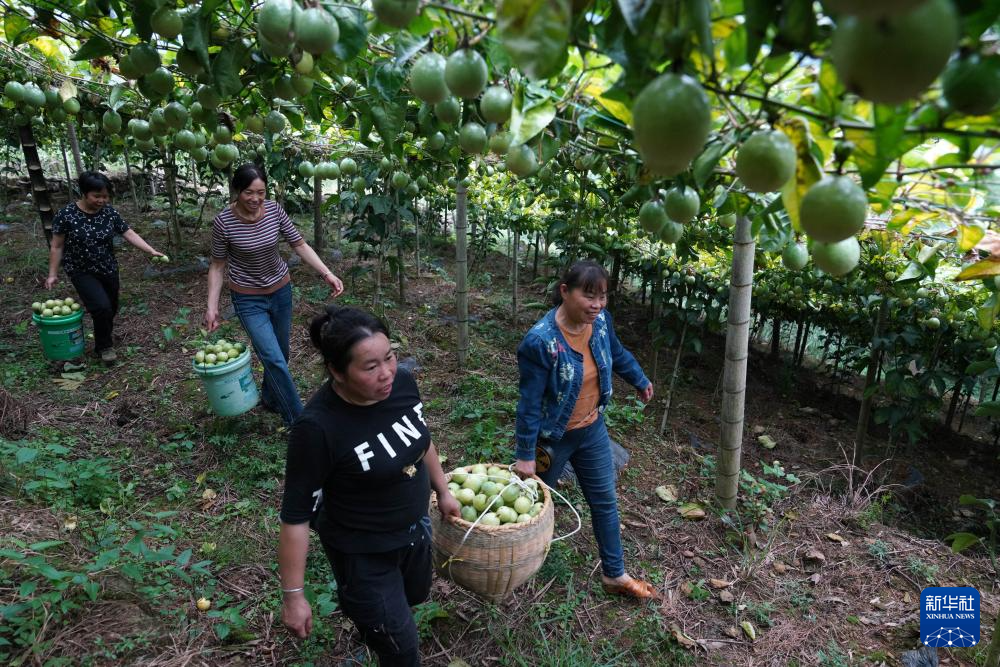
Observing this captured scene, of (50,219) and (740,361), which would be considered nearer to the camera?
(740,361)

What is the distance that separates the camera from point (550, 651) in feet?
7.64

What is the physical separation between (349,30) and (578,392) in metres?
1.62

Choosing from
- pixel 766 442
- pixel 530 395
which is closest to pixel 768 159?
pixel 530 395

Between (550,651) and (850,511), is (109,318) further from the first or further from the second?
(850,511)

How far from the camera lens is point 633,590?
2.65 meters

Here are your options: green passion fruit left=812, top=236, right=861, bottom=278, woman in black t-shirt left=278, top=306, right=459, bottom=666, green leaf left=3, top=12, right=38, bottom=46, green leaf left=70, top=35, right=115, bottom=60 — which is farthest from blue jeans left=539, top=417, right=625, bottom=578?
green leaf left=3, top=12, right=38, bottom=46

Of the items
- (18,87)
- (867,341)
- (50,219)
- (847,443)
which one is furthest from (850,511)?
(50,219)

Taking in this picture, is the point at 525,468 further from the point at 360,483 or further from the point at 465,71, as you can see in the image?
the point at 465,71

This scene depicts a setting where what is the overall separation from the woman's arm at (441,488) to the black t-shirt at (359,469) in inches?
6.4

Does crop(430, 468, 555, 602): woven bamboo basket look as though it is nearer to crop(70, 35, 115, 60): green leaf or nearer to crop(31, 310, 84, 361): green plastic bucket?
crop(70, 35, 115, 60): green leaf

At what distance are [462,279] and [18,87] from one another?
2.92 metres

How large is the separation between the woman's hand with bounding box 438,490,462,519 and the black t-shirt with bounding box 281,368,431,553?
10.3 inches

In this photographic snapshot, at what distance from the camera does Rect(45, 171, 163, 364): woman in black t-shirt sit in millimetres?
4262

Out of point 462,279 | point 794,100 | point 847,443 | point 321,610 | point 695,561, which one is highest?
point 794,100
